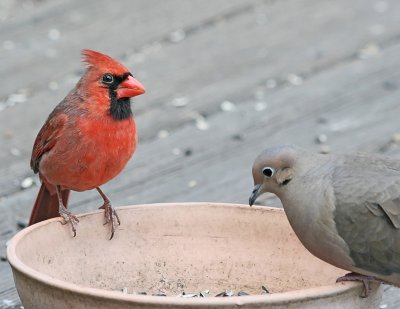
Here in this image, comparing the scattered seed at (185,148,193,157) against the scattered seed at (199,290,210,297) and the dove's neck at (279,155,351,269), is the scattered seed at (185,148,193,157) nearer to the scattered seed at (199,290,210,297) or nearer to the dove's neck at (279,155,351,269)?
the scattered seed at (199,290,210,297)

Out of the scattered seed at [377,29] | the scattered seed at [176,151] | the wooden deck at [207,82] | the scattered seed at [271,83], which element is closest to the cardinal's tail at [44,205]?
the wooden deck at [207,82]

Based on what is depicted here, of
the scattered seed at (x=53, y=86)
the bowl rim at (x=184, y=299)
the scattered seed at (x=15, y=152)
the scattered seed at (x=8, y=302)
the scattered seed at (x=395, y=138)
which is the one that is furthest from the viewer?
the scattered seed at (x=53, y=86)

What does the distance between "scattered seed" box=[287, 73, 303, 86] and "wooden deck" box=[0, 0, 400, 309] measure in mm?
14

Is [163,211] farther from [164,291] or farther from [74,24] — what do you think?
[74,24]

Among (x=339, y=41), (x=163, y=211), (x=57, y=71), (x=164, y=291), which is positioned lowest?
(x=339, y=41)

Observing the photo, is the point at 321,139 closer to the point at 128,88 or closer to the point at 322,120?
the point at 322,120

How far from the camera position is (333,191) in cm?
267

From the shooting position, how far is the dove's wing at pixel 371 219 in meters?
2.64

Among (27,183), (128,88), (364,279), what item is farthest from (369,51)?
(364,279)

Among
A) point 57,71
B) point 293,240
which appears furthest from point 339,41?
A: point 293,240

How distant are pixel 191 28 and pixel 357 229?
321 cm

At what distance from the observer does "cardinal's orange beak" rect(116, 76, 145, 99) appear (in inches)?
126

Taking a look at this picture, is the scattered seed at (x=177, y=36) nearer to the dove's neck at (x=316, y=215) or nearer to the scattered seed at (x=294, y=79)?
the scattered seed at (x=294, y=79)

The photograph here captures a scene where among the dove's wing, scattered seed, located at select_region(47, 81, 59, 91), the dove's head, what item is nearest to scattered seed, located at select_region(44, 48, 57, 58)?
scattered seed, located at select_region(47, 81, 59, 91)
